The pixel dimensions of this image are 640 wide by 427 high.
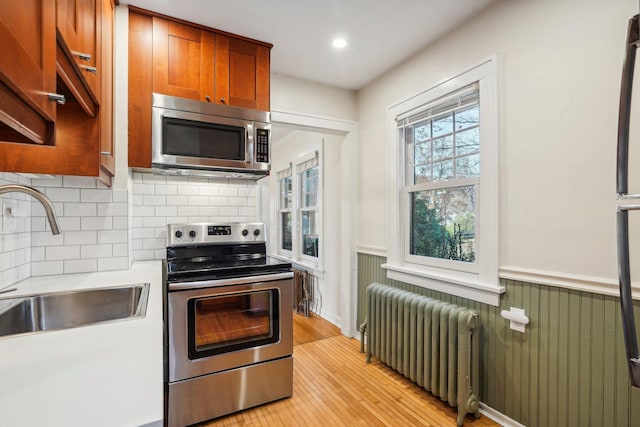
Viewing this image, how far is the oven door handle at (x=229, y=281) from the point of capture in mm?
1745

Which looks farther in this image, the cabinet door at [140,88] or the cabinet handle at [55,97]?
the cabinet door at [140,88]

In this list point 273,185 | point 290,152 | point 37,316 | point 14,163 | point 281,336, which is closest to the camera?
point 14,163

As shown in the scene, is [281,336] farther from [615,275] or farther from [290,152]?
[290,152]

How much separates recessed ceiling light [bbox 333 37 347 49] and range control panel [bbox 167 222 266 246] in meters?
1.49

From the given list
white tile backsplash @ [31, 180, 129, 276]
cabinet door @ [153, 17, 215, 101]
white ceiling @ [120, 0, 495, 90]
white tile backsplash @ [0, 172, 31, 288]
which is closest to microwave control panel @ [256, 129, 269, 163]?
cabinet door @ [153, 17, 215, 101]

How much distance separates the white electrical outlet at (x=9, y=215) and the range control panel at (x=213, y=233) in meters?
0.81

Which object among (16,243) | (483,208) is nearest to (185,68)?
(16,243)

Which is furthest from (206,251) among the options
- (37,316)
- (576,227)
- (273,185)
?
(273,185)

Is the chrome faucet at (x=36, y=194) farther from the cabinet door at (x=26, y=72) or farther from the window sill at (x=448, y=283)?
the window sill at (x=448, y=283)

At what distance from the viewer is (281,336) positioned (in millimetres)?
2053

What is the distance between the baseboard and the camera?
1733mm

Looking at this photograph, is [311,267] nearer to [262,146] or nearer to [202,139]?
[262,146]

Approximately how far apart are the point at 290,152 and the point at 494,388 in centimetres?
363

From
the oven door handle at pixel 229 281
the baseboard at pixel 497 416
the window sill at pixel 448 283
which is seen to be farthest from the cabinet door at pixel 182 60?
the baseboard at pixel 497 416
